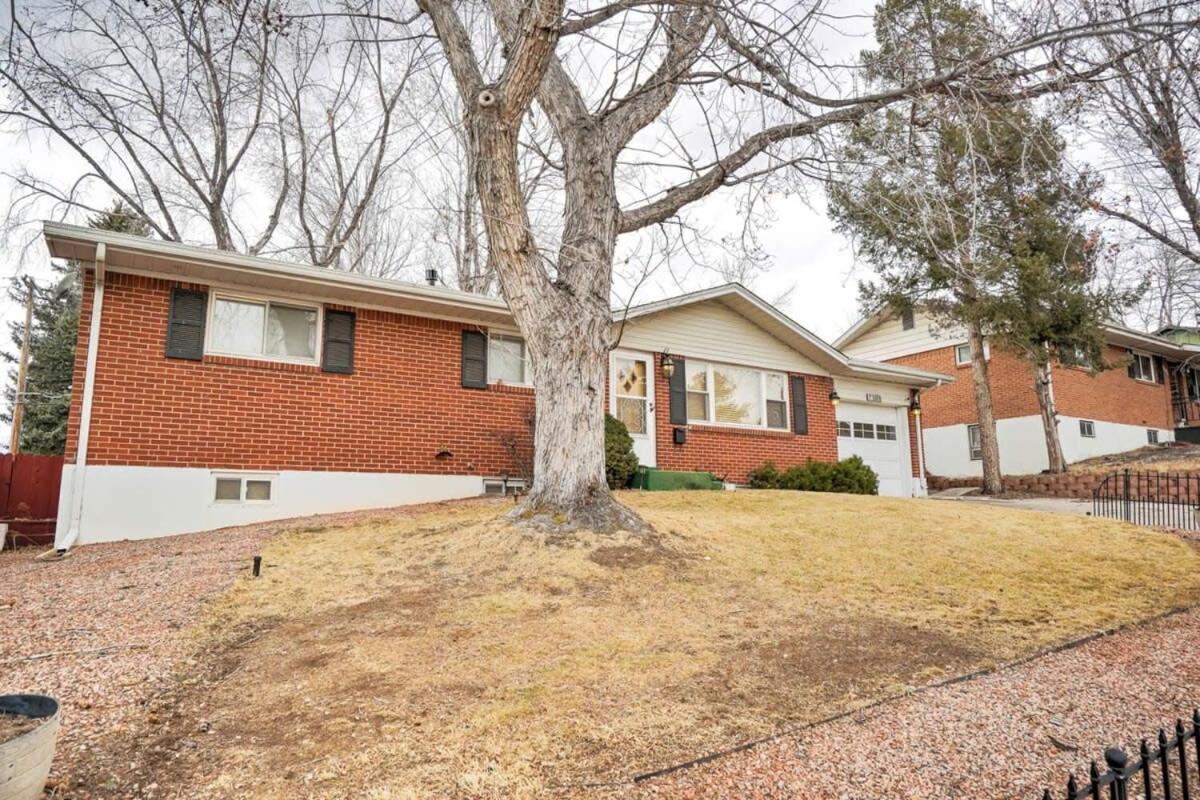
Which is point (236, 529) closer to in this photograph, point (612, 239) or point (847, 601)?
point (612, 239)

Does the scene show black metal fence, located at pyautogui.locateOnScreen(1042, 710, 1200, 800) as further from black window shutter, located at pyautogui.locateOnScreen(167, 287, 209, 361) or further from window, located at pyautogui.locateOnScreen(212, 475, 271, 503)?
black window shutter, located at pyautogui.locateOnScreen(167, 287, 209, 361)

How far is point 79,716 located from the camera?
2832mm

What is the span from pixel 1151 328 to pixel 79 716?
112 feet

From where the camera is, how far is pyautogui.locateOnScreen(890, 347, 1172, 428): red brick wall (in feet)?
61.8

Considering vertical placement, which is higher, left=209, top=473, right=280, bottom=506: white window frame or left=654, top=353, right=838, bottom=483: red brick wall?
left=654, top=353, right=838, bottom=483: red brick wall

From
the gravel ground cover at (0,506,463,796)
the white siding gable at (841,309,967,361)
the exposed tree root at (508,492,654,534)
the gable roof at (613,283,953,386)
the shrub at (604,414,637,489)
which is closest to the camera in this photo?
the gravel ground cover at (0,506,463,796)

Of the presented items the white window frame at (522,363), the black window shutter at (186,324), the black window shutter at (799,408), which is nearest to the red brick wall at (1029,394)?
the black window shutter at (799,408)

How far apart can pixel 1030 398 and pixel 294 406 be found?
18948mm

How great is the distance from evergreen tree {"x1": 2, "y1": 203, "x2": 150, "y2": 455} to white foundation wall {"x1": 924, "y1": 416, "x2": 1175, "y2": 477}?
958 inches

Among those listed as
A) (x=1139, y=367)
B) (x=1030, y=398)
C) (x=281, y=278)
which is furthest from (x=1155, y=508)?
(x=1139, y=367)

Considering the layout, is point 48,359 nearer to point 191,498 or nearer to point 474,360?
point 191,498

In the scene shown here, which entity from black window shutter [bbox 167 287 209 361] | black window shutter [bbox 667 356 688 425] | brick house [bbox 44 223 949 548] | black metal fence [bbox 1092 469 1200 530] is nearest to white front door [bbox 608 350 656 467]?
brick house [bbox 44 223 949 548]

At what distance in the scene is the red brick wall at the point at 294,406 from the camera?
26.2 ft

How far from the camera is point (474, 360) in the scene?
10.3 meters
